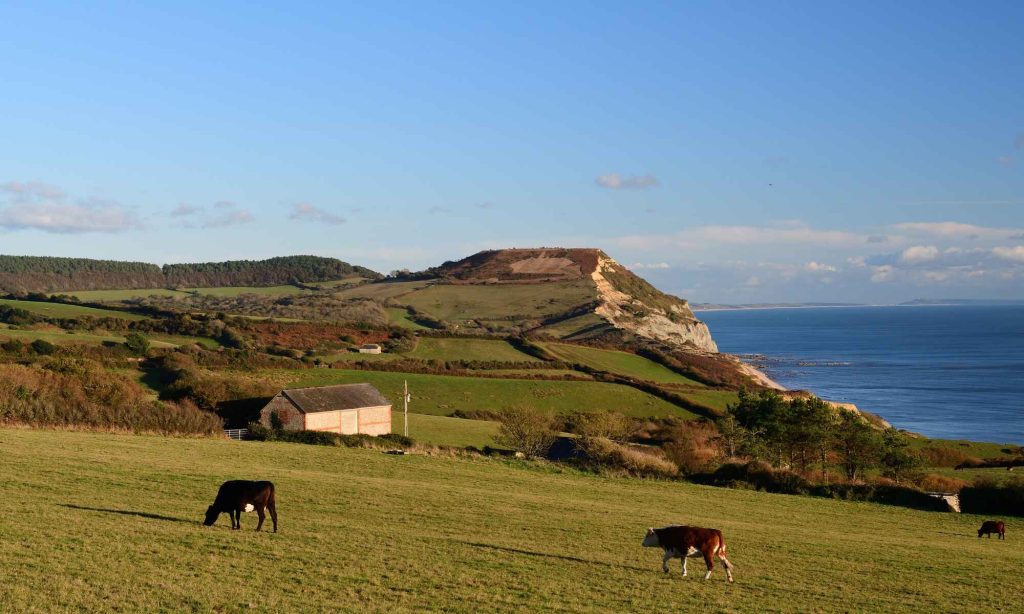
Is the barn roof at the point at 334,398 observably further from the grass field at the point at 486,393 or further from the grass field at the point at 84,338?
the grass field at the point at 84,338

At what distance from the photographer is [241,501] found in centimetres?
1927

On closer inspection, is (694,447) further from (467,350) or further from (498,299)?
(498,299)

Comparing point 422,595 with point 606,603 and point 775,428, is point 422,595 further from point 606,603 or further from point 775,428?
point 775,428

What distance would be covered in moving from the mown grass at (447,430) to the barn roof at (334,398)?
2.47 m

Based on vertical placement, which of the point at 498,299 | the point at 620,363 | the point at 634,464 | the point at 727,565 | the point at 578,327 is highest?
the point at 498,299

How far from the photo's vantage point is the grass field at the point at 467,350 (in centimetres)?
10288

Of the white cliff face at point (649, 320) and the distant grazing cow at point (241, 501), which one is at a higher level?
the white cliff face at point (649, 320)

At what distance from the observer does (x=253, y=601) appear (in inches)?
537

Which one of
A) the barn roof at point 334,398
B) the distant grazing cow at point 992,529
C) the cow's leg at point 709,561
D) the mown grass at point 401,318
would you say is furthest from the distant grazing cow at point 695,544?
the mown grass at point 401,318

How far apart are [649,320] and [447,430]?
116079mm

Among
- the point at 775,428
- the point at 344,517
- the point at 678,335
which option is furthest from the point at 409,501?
the point at 678,335

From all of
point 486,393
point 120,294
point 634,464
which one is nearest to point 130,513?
point 634,464

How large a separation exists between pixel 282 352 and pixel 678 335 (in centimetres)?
9870

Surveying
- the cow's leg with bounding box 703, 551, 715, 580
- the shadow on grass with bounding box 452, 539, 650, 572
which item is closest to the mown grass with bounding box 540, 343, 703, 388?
the shadow on grass with bounding box 452, 539, 650, 572
